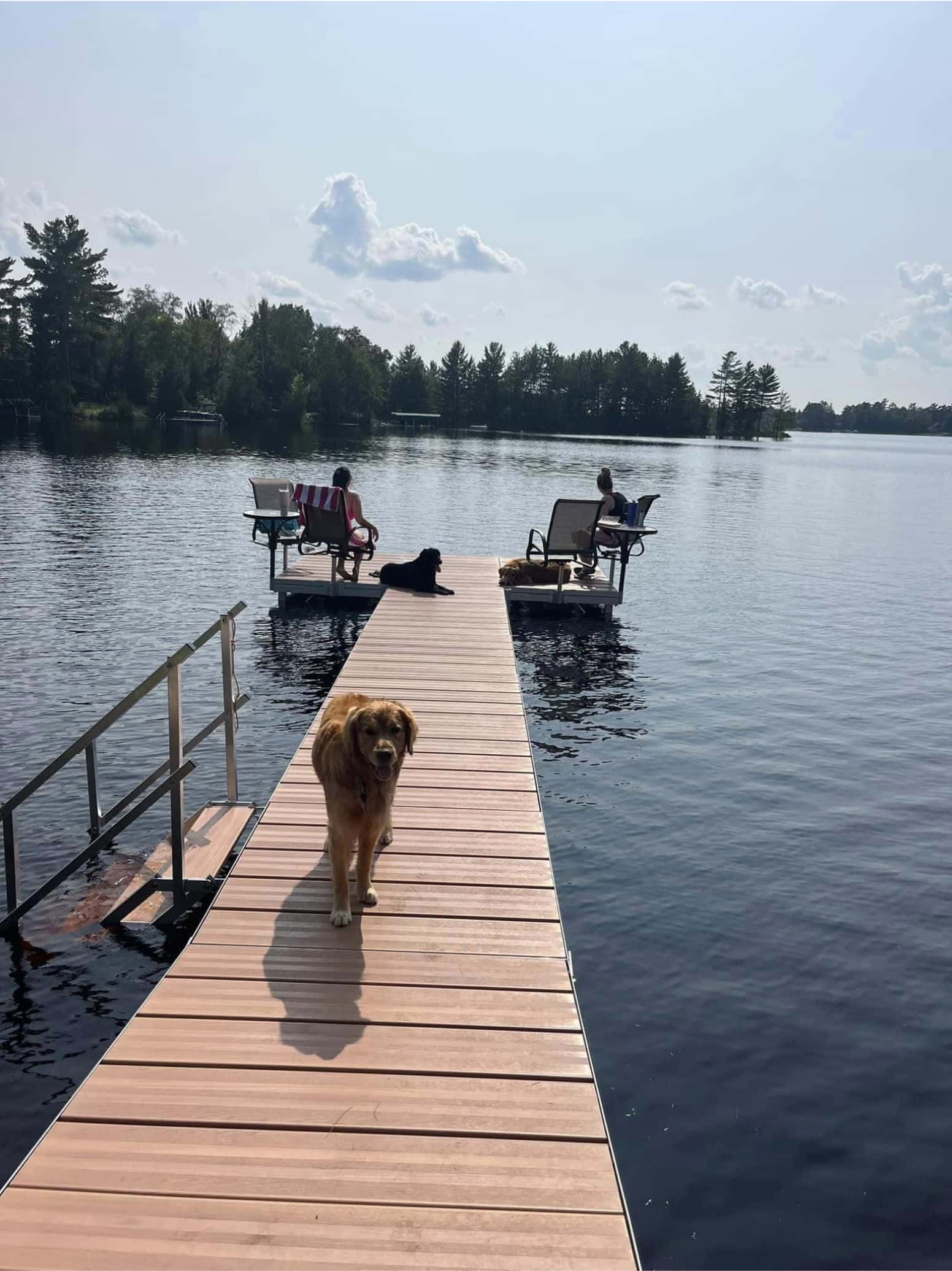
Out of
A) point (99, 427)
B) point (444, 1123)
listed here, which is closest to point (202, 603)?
point (444, 1123)

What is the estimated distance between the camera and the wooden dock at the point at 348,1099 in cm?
314

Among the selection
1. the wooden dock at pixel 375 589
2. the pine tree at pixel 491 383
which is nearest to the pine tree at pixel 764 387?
the pine tree at pixel 491 383

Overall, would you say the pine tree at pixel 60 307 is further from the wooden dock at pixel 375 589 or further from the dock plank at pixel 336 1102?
the dock plank at pixel 336 1102

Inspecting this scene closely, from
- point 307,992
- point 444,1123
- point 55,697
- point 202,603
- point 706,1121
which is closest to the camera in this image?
point 444,1123

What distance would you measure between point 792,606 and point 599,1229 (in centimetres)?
1888

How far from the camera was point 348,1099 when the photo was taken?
151 inches

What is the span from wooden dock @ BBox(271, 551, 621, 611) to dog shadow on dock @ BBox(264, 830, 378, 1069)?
34.7 feet

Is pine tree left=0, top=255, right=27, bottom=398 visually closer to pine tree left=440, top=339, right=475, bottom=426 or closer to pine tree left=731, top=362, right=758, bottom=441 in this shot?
pine tree left=440, top=339, right=475, bottom=426

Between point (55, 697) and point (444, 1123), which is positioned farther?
point (55, 697)

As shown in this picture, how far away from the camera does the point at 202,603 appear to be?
696 inches

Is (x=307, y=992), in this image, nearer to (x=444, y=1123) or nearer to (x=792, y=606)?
(x=444, y=1123)

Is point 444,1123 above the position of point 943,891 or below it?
above

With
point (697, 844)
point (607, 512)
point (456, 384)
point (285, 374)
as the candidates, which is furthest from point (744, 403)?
point (697, 844)

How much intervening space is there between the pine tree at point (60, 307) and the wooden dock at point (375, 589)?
7989 cm
